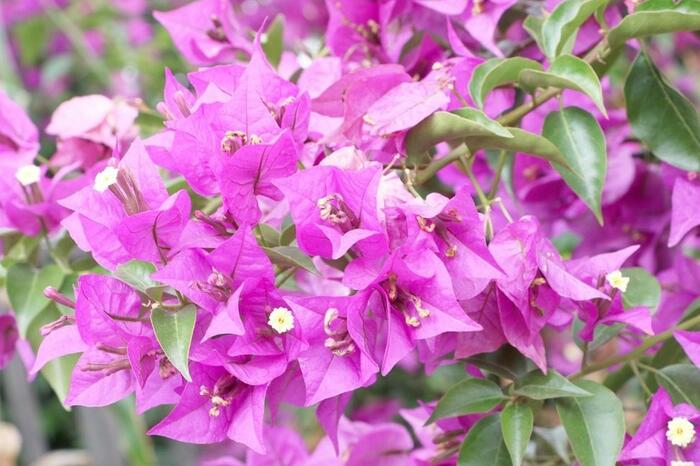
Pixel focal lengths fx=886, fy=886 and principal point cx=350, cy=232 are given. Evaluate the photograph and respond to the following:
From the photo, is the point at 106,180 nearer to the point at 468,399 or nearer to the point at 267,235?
the point at 267,235

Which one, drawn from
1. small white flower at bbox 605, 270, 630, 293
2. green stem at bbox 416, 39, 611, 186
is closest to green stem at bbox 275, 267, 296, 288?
green stem at bbox 416, 39, 611, 186

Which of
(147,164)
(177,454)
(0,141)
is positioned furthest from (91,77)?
(147,164)

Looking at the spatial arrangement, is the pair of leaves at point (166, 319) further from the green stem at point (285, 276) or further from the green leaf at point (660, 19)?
the green leaf at point (660, 19)

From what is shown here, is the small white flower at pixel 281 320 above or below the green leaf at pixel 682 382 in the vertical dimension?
above

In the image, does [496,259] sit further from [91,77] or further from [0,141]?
[91,77]

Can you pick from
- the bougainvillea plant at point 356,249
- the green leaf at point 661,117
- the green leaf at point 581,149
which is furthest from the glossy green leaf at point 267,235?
the green leaf at point 661,117

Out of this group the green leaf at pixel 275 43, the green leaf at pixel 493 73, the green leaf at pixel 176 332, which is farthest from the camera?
the green leaf at pixel 275 43
